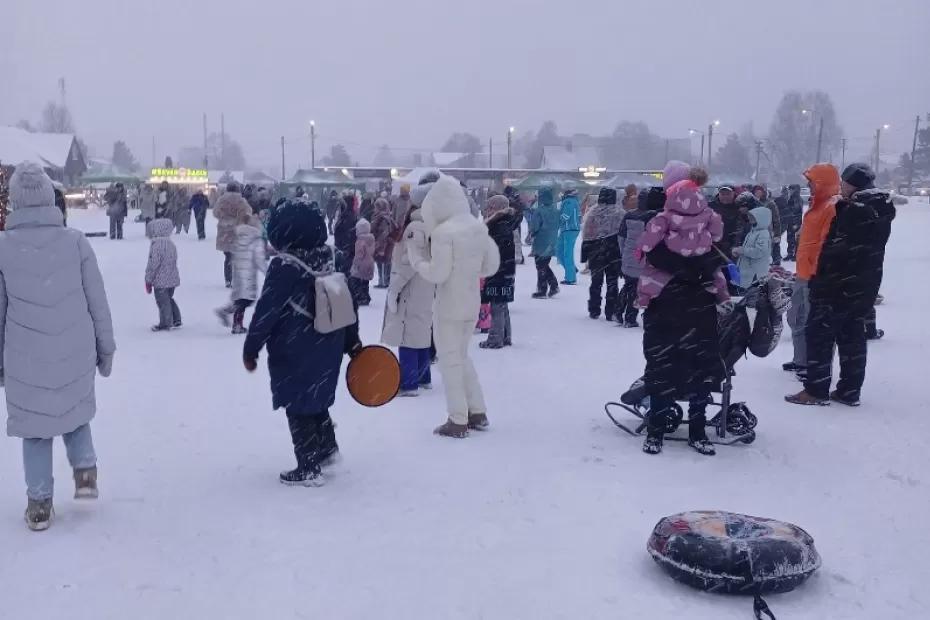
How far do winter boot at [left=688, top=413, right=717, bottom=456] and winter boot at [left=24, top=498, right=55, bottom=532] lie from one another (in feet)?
12.9

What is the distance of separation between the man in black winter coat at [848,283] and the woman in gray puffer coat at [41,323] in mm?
5372

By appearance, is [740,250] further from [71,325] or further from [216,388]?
[71,325]

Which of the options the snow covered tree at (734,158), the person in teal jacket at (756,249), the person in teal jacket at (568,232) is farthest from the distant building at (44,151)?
the snow covered tree at (734,158)

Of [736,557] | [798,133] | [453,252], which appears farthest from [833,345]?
[798,133]

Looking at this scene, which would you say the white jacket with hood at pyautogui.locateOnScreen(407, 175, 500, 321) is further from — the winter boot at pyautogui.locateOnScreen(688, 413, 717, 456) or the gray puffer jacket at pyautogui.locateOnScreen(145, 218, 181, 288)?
the gray puffer jacket at pyautogui.locateOnScreen(145, 218, 181, 288)

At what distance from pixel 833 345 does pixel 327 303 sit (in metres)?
4.38

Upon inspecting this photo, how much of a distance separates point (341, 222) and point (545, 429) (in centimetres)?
859

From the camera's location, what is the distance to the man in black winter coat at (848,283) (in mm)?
6852

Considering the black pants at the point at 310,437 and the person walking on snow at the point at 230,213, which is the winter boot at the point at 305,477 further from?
Answer: the person walking on snow at the point at 230,213

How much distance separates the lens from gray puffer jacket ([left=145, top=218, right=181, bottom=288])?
1025 centimetres

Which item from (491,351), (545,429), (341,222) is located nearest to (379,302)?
(341,222)

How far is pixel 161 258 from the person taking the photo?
10258mm

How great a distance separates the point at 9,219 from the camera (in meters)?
4.42

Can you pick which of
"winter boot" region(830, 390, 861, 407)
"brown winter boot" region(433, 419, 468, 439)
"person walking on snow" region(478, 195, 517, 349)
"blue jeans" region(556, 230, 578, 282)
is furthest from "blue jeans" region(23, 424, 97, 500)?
"blue jeans" region(556, 230, 578, 282)
